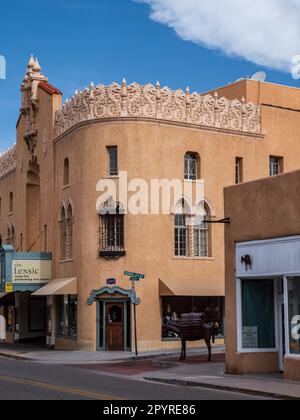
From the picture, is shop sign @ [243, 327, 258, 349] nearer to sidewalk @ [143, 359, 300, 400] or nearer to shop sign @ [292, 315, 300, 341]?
sidewalk @ [143, 359, 300, 400]

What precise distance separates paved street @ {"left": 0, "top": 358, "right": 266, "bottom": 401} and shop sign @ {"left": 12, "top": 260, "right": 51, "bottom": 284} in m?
14.6

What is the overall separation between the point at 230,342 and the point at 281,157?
60.3ft

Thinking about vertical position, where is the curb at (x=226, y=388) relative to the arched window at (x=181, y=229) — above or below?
below

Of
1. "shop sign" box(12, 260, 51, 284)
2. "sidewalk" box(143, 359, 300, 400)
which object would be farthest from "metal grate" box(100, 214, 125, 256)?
"sidewalk" box(143, 359, 300, 400)

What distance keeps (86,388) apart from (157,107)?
19441 millimetres

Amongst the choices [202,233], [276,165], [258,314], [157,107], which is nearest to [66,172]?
[157,107]

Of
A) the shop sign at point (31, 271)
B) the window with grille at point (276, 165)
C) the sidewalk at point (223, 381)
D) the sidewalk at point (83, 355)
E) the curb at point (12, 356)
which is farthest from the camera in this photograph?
the window with grille at point (276, 165)

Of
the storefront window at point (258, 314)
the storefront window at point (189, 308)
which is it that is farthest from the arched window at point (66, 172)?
the storefront window at point (258, 314)

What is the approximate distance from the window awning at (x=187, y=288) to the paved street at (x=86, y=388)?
1048 centimetres

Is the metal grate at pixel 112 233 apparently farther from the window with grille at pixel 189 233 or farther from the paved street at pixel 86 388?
the paved street at pixel 86 388

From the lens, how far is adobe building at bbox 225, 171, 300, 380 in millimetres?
21016

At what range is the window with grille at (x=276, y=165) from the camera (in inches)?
1548
